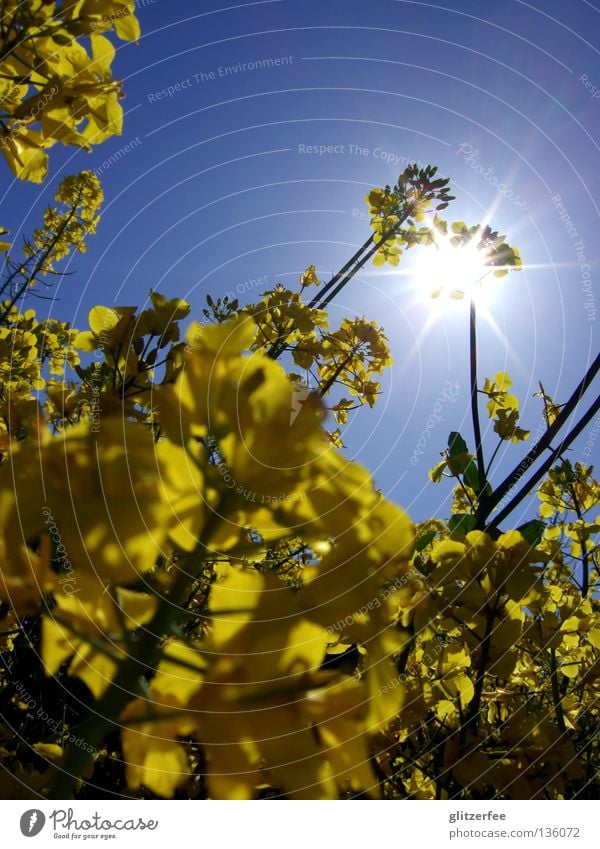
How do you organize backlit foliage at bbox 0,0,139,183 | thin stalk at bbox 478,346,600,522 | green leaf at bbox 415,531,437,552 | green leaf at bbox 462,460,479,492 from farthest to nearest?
1. green leaf at bbox 462,460,479,492
2. thin stalk at bbox 478,346,600,522
3. green leaf at bbox 415,531,437,552
4. backlit foliage at bbox 0,0,139,183

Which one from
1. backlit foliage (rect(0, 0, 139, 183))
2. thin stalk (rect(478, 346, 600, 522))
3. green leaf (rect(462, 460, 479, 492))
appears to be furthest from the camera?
green leaf (rect(462, 460, 479, 492))

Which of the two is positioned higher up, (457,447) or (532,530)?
(457,447)

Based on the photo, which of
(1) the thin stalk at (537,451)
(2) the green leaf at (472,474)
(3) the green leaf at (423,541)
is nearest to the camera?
(3) the green leaf at (423,541)

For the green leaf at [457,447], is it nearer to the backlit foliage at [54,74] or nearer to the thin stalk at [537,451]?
the thin stalk at [537,451]

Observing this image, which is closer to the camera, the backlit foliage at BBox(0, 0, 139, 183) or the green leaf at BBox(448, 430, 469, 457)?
the backlit foliage at BBox(0, 0, 139, 183)

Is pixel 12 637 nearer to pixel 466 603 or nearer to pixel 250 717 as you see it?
pixel 466 603

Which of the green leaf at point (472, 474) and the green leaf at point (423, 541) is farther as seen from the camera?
the green leaf at point (472, 474)

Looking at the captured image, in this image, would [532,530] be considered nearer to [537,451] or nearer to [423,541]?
[537,451]

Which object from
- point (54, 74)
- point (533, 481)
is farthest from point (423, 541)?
point (54, 74)

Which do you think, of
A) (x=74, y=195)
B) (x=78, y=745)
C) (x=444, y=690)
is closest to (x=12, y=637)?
(x=444, y=690)

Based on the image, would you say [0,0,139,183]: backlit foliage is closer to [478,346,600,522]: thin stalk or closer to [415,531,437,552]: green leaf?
[415,531,437,552]: green leaf

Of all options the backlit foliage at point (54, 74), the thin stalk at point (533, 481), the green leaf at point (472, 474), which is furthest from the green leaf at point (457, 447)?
the backlit foliage at point (54, 74)

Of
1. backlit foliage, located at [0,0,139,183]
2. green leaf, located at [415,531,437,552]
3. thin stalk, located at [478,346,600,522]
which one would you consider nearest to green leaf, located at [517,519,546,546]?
thin stalk, located at [478,346,600,522]
